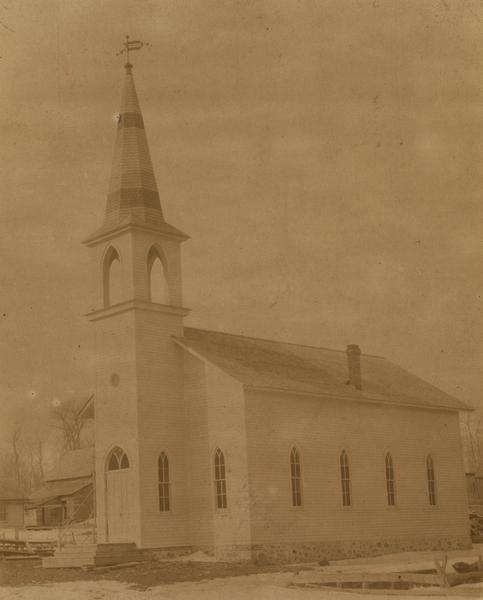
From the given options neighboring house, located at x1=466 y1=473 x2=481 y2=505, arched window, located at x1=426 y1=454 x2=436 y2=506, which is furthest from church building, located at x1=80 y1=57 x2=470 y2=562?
neighboring house, located at x1=466 y1=473 x2=481 y2=505

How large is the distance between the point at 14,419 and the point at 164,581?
51.9m

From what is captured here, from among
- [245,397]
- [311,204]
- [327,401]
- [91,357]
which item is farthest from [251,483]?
[311,204]

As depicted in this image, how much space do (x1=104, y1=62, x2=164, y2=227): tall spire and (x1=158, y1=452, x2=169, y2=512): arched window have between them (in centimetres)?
830

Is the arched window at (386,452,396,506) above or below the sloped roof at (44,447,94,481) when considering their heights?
below

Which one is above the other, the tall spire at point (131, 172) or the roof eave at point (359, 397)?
the tall spire at point (131, 172)

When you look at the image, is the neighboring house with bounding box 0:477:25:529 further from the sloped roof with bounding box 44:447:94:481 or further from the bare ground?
the bare ground

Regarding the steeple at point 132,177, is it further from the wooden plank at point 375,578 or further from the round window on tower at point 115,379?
the wooden plank at point 375,578

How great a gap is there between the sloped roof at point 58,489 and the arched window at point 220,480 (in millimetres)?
20423

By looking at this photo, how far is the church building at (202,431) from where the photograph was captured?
3052 centimetres

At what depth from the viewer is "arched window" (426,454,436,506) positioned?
123 feet

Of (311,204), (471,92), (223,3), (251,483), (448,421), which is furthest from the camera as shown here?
(448,421)

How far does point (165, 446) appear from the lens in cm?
3148

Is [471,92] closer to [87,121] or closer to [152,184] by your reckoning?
[87,121]

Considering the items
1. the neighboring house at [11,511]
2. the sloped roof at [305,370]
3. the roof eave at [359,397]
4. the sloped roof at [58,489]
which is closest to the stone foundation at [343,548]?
the roof eave at [359,397]
